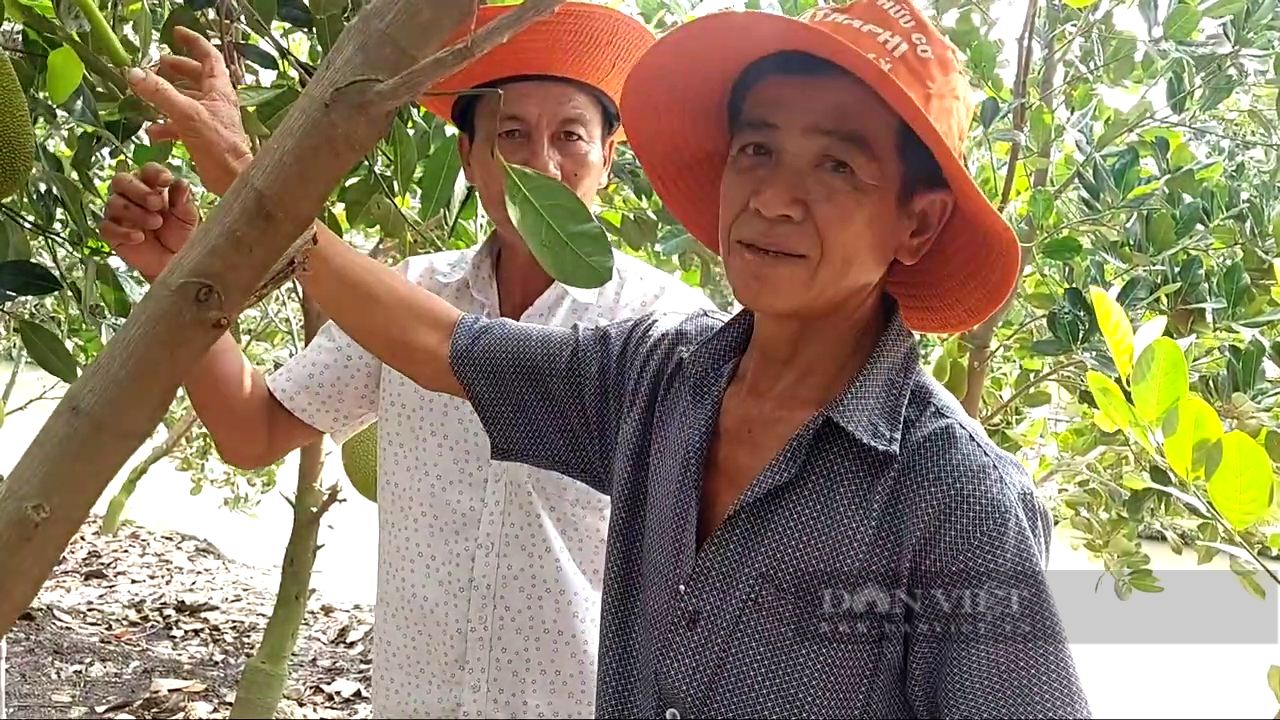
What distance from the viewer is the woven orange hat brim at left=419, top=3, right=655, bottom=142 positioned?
722mm

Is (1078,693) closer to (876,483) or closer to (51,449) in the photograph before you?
(876,483)

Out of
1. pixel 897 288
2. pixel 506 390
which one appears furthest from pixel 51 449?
pixel 897 288

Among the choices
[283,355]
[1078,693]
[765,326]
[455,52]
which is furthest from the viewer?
[283,355]

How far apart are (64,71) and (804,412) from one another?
43cm

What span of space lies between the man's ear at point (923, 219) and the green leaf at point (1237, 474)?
0.53 ft

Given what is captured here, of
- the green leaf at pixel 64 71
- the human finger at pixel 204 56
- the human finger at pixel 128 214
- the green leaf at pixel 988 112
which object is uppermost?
the green leaf at pixel 988 112

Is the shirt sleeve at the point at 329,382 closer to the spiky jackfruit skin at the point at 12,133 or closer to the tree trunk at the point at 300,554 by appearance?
the tree trunk at the point at 300,554

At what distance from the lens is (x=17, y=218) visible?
2.26ft

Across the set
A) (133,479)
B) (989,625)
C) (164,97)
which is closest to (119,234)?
(164,97)

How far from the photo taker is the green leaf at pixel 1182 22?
0.73 metres

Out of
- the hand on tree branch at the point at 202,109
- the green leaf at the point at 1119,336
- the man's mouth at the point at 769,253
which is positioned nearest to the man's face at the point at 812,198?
the man's mouth at the point at 769,253

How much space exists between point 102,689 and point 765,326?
24.9 inches

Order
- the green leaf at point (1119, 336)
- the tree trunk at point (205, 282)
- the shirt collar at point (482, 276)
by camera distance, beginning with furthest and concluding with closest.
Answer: the shirt collar at point (482, 276) → the green leaf at point (1119, 336) → the tree trunk at point (205, 282)

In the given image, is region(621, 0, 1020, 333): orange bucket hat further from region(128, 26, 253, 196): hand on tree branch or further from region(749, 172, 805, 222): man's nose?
region(128, 26, 253, 196): hand on tree branch
